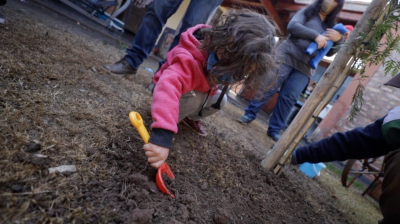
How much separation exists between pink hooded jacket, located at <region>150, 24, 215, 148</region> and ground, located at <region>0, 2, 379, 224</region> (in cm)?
21

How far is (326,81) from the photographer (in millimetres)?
1328

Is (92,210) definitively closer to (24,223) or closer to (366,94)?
(24,223)

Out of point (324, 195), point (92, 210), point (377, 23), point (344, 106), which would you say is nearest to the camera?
point (92, 210)

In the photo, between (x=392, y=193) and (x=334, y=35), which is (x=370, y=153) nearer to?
(x=392, y=193)

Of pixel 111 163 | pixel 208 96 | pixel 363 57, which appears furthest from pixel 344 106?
pixel 111 163

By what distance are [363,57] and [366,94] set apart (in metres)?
4.05

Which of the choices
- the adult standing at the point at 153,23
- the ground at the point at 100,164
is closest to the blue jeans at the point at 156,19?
the adult standing at the point at 153,23

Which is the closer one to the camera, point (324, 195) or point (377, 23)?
point (377, 23)

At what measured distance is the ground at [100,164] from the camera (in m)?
0.64

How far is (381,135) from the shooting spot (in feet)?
4.31

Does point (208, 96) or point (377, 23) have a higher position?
point (377, 23)

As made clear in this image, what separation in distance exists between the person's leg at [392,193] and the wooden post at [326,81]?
49 cm

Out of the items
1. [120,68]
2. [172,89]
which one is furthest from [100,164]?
[120,68]

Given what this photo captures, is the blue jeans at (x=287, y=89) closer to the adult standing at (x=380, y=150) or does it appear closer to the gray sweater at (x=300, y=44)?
the gray sweater at (x=300, y=44)
